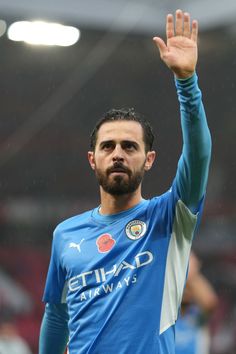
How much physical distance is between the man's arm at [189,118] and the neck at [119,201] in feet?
0.68

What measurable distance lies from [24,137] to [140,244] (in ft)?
31.3

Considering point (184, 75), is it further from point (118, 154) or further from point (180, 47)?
point (118, 154)

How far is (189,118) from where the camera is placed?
3.28 meters

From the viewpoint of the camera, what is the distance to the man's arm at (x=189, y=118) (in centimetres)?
329

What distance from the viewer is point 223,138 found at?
43.2 feet

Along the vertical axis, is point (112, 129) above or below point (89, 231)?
above

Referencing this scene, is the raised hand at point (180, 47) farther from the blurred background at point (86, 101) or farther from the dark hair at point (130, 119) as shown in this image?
the blurred background at point (86, 101)

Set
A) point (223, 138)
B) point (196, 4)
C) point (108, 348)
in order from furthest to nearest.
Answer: point (223, 138) < point (196, 4) < point (108, 348)

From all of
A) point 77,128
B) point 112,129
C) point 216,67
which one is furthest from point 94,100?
point 112,129

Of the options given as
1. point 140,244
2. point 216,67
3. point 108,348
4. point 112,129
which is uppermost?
point 216,67

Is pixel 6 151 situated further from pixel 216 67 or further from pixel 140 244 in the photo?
pixel 140 244

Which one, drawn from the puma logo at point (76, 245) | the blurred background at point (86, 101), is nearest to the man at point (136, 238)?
the puma logo at point (76, 245)

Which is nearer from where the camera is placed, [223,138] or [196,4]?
[196,4]

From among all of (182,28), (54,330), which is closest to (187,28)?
(182,28)
